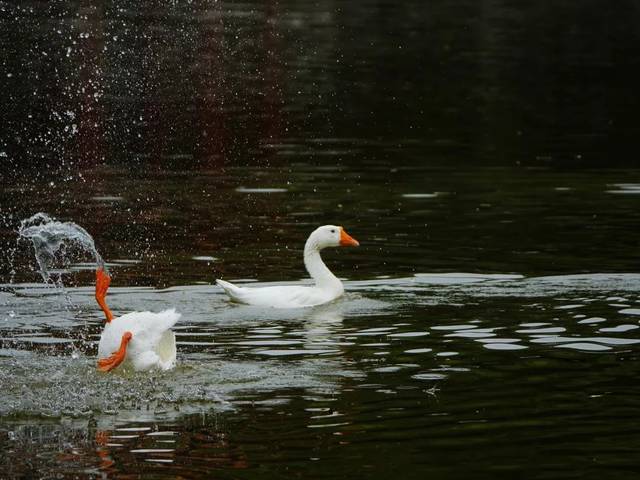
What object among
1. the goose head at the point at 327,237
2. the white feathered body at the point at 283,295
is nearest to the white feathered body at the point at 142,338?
the white feathered body at the point at 283,295

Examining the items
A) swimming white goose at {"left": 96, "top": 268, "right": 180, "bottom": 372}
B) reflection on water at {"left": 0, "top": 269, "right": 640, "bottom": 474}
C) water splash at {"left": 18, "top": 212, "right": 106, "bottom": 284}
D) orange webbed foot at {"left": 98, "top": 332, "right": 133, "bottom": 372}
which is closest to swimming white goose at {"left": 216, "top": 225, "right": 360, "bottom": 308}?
reflection on water at {"left": 0, "top": 269, "right": 640, "bottom": 474}

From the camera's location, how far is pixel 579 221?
23750 mm

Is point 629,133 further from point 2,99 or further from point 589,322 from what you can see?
point 589,322

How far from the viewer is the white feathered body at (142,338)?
44.7 feet

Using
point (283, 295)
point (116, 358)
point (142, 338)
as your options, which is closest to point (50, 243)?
point (283, 295)

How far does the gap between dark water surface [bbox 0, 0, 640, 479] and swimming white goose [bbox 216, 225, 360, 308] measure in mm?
168

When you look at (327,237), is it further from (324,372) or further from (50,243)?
(324,372)

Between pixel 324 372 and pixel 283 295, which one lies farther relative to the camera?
pixel 283 295

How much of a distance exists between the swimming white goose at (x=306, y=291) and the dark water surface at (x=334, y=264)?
168 millimetres

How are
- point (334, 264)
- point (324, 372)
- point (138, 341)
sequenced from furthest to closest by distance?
point (334, 264) < point (324, 372) < point (138, 341)

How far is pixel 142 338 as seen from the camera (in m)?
13.6

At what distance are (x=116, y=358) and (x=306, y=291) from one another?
4856 millimetres

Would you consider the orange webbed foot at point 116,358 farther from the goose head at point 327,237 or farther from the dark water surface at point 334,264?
the goose head at point 327,237

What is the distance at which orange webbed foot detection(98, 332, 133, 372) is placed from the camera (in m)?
13.3
